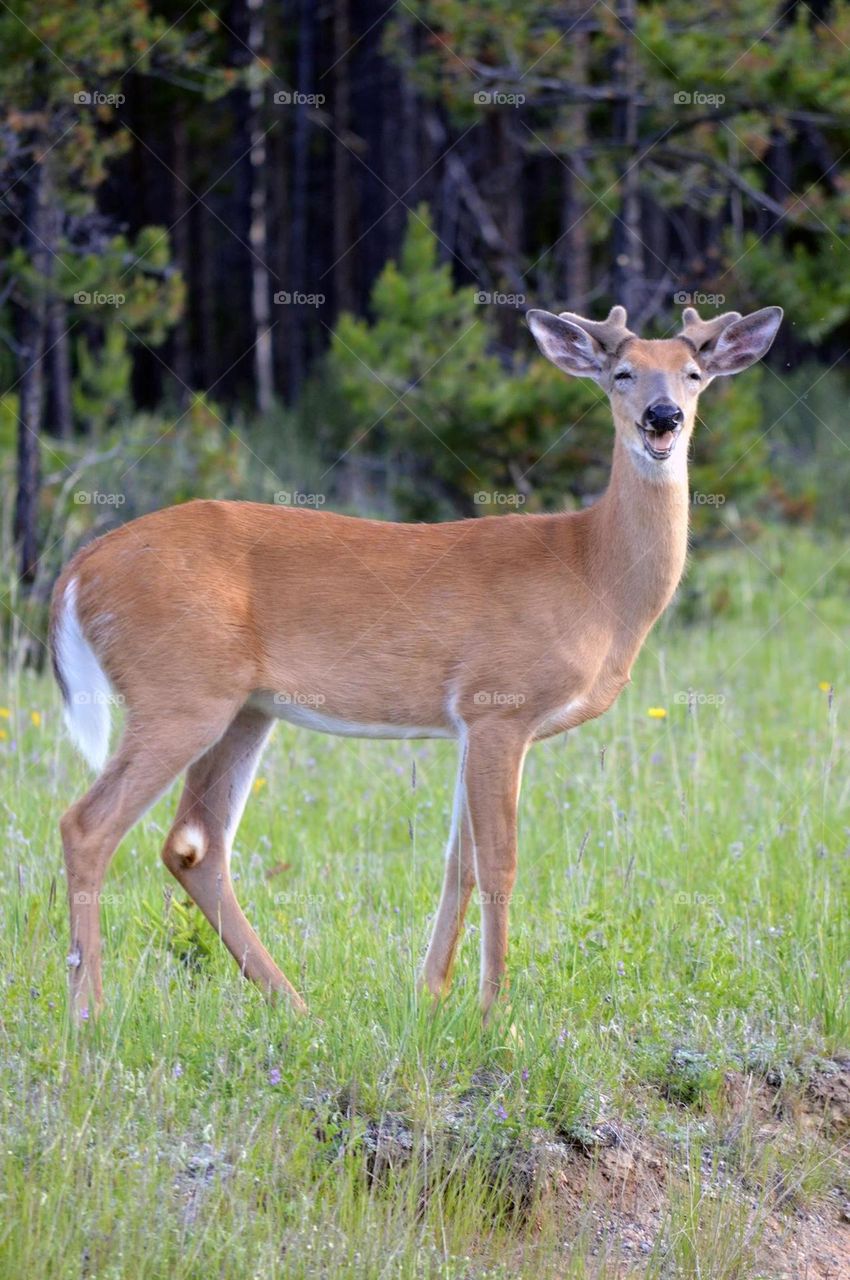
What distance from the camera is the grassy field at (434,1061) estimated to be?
10.9 feet

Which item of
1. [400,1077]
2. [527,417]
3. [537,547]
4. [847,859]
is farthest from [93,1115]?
[527,417]

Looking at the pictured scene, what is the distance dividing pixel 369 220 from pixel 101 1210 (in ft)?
56.3

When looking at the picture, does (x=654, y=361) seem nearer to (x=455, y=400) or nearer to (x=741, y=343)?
(x=741, y=343)

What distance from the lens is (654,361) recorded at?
16.0ft

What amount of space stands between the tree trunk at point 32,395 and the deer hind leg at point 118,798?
459 cm

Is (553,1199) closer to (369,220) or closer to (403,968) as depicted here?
(403,968)

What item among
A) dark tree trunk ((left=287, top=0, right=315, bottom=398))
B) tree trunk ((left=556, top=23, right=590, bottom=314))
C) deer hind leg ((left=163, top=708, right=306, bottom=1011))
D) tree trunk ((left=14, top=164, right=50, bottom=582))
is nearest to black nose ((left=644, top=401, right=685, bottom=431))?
deer hind leg ((left=163, top=708, right=306, bottom=1011))

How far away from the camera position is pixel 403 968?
4207mm

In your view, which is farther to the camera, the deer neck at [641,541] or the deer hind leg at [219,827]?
the deer neck at [641,541]

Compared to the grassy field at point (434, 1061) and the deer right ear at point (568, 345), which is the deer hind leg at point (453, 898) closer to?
the grassy field at point (434, 1061)

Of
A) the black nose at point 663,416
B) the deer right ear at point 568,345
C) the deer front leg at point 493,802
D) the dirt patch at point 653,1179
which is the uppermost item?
the deer right ear at point 568,345

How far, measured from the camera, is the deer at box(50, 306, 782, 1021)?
4.34 metres

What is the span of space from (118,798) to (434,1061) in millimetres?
1089

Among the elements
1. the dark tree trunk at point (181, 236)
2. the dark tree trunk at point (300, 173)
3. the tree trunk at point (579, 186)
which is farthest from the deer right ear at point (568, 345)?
the dark tree trunk at point (300, 173)
